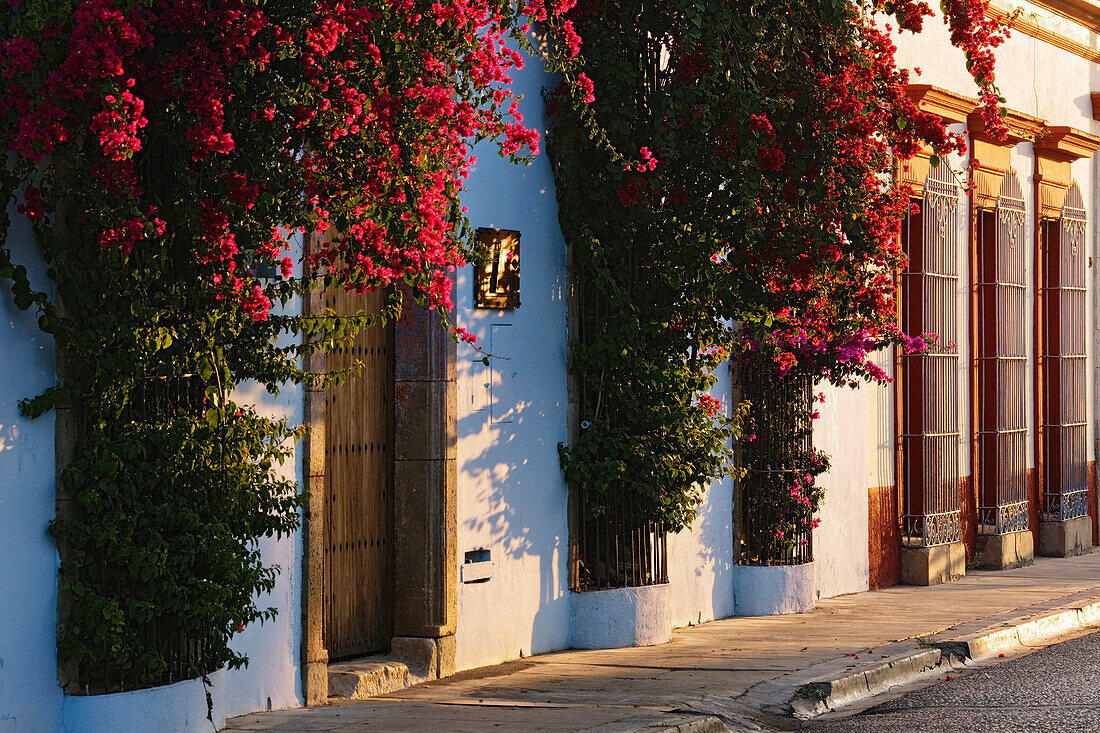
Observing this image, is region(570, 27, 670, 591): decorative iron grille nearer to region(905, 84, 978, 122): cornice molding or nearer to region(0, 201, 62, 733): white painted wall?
region(905, 84, 978, 122): cornice molding

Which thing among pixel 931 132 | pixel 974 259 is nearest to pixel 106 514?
pixel 931 132

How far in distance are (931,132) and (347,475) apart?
4.58 meters

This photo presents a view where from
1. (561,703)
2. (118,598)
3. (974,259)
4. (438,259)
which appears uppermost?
(974,259)

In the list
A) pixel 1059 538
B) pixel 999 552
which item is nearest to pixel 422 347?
pixel 999 552

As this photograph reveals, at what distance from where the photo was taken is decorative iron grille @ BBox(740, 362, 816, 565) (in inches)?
535

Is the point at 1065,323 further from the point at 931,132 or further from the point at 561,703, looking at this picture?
the point at 561,703

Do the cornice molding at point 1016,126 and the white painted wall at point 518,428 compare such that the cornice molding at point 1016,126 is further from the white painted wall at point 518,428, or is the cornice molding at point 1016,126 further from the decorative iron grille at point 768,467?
the white painted wall at point 518,428

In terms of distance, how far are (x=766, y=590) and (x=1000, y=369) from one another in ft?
18.5

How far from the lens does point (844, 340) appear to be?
13742mm

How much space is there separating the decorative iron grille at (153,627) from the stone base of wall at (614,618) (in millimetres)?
3788

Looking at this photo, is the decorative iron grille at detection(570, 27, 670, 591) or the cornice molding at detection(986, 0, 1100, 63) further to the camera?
the cornice molding at detection(986, 0, 1100, 63)

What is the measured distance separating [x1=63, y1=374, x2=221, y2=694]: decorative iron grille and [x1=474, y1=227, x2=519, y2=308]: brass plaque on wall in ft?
9.35

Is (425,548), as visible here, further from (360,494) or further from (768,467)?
(768,467)

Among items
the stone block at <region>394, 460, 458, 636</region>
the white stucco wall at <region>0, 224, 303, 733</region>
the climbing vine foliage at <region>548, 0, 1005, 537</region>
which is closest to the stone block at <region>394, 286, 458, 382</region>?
the stone block at <region>394, 460, 458, 636</region>
